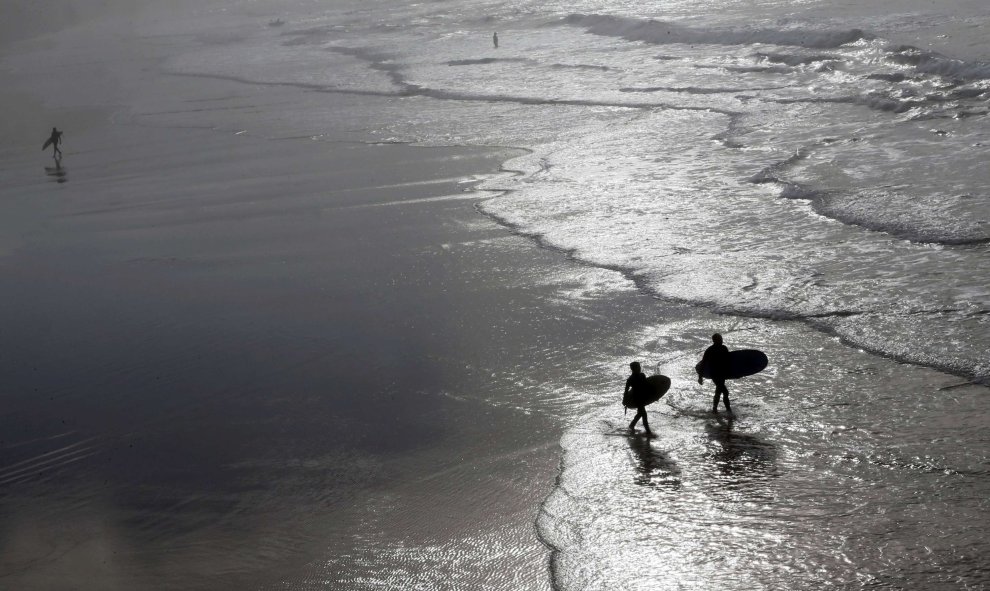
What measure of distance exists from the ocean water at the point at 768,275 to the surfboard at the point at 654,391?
339 mm

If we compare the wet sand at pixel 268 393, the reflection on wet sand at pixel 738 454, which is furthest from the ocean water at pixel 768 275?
the wet sand at pixel 268 393

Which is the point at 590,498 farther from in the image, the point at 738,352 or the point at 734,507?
the point at 738,352

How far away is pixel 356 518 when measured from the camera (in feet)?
25.3

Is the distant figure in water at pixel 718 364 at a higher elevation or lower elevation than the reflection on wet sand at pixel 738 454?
higher

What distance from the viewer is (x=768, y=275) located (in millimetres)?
12086

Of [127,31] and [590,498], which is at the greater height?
[127,31]

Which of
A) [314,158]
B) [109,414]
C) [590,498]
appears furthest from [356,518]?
[314,158]

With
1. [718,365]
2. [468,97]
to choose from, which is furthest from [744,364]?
[468,97]

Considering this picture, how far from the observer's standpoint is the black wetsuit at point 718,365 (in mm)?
8758

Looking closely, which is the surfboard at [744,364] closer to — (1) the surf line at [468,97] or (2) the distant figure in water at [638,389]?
(2) the distant figure in water at [638,389]

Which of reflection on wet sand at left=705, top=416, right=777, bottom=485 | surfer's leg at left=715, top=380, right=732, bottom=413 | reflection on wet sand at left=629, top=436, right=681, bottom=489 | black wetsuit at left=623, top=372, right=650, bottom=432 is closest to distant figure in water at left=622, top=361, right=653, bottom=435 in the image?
black wetsuit at left=623, top=372, right=650, bottom=432

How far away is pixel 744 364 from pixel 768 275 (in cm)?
345

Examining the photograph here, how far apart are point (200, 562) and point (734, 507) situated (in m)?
3.90

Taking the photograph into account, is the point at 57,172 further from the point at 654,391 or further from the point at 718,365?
the point at 718,365
